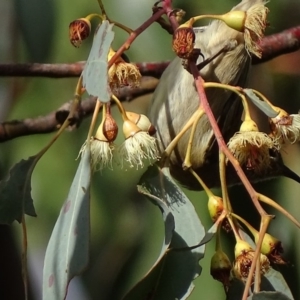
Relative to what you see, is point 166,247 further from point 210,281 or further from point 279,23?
point 279,23

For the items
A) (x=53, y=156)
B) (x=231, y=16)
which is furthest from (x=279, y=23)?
(x=231, y=16)

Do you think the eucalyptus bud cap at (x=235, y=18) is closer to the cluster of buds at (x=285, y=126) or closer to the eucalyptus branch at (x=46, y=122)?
the cluster of buds at (x=285, y=126)

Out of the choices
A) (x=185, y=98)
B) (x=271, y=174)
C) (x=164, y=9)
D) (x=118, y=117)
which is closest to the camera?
(x=164, y=9)

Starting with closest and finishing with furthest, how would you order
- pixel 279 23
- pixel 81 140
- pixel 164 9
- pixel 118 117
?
pixel 164 9
pixel 118 117
pixel 81 140
pixel 279 23

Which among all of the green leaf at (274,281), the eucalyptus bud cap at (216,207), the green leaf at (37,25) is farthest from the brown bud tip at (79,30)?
the green leaf at (37,25)

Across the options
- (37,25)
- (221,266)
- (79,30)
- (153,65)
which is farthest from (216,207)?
(37,25)

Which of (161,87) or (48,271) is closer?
(48,271)

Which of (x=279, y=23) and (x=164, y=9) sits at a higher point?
(x=164, y=9)
